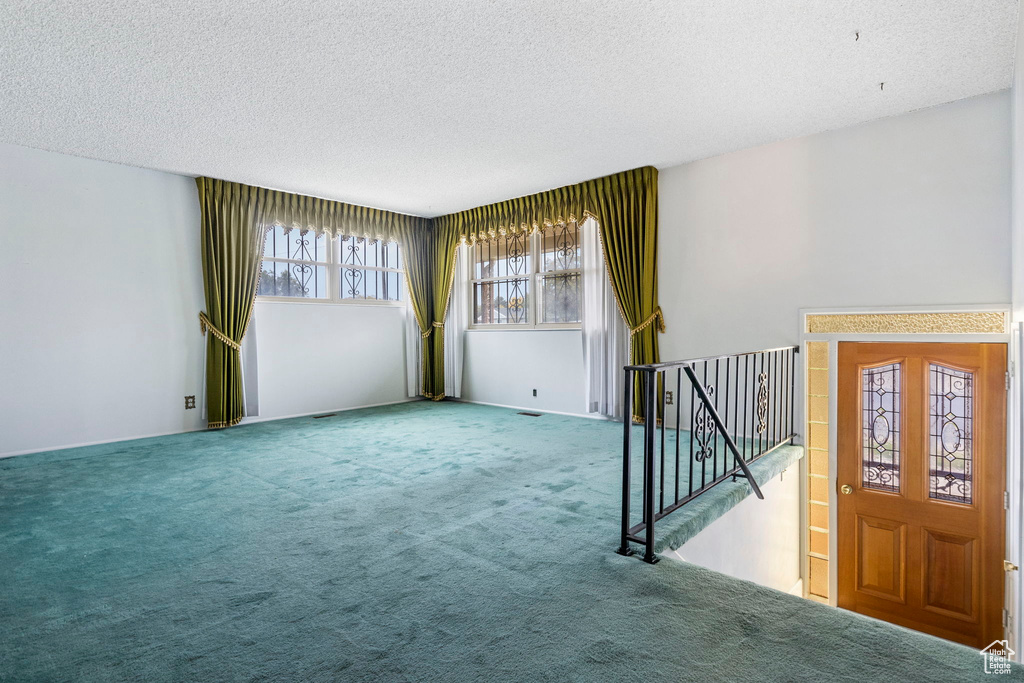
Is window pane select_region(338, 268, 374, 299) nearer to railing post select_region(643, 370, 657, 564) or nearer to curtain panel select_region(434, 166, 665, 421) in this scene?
curtain panel select_region(434, 166, 665, 421)

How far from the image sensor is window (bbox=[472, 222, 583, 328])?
5.94 meters

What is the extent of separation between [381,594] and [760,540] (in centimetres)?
263

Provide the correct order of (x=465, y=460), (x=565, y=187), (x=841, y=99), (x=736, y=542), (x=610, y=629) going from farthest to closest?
(x=565, y=187) < (x=465, y=460) < (x=841, y=99) < (x=736, y=542) < (x=610, y=629)

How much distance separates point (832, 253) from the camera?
13.6 ft

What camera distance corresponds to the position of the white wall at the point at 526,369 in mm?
5918

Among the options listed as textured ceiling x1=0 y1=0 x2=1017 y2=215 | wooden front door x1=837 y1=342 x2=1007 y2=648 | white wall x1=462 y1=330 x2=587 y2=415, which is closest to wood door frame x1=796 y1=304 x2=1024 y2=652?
wooden front door x1=837 y1=342 x2=1007 y2=648

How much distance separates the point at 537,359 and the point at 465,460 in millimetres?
2545

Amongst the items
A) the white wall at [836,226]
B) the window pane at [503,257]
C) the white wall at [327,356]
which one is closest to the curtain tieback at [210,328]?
the white wall at [327,356]

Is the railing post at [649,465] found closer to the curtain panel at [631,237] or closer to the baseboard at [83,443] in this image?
the curtain panel at [631,237]

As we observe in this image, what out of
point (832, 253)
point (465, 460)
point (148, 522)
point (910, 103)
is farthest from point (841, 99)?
point (148, 522)

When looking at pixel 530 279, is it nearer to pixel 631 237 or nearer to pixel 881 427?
pixel 631 237

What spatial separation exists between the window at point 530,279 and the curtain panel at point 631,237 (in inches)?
14.3

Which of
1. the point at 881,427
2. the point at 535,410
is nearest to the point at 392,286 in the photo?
the point at 535,410

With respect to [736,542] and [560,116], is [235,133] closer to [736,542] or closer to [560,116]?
[560,116]
